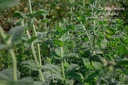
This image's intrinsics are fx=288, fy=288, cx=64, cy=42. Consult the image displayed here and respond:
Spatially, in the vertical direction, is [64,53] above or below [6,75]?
below

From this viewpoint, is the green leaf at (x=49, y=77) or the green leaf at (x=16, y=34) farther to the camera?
the green leaf at (x=49, y=77)

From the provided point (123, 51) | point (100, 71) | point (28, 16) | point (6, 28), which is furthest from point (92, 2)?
point (6, 28)

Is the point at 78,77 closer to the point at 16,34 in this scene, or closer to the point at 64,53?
the point at 64,53

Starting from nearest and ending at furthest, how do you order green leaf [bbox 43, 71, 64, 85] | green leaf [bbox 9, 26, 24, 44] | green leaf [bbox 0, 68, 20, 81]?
1. green leaf [bbox 9, 26, 24, 44]
2. green leaf [bbox 0, 68, 20, 81]
3. green leaf [bbox 43, 71, 64, 85]

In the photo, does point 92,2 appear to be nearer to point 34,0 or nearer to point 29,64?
point 29,64

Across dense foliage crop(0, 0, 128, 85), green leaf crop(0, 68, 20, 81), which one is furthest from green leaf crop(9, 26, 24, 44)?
green leaf crop(0, 68, 20, 81)

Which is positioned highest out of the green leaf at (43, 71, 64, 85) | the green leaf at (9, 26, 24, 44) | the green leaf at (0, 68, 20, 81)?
the green leaf at (9, 26, 24, 44)

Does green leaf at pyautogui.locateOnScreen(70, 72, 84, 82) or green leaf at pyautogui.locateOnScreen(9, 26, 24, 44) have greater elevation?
green leaf at pyautogui.locateOnScreen(9, 26, 24, 44)

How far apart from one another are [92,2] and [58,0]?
525cm

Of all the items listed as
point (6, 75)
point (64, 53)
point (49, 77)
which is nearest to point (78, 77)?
point (49, 77)

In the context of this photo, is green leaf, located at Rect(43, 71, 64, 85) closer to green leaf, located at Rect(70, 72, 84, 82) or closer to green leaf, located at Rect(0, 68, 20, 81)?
green leaf, located at Rect(70, 72, 84, 82)

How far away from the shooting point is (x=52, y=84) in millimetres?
1917

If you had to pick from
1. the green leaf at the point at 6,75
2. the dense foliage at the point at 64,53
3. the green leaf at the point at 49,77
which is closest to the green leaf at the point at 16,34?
the dense foliage at the point at 64,53

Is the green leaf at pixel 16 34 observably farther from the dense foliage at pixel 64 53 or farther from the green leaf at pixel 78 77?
the green leaf at pixel 78 77
